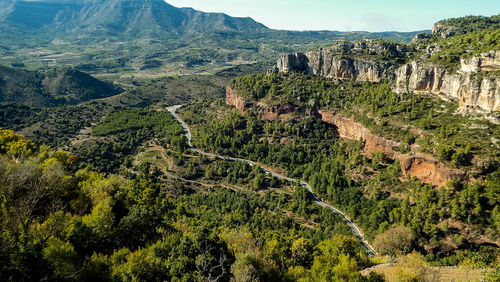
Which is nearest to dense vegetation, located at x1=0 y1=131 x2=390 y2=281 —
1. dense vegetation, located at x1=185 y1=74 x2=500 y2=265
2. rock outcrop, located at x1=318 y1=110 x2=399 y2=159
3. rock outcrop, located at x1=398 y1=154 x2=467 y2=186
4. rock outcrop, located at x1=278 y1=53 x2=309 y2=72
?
dense vegetation, located at x1=185 y1=74 x2=500 y2=265

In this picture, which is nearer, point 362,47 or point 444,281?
point 444,281

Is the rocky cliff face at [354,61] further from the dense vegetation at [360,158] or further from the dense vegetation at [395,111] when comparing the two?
the dense vegetation at [360,158]

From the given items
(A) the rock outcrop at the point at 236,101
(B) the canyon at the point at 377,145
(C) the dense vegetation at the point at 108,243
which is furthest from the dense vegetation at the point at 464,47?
(A) the rock outcrop at the point at 236,101

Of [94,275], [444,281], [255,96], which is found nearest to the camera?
[94,275]

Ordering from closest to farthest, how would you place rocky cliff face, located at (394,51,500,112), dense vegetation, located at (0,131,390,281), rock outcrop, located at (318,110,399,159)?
dense vegetation, located at (0,131,390,281)
rocky cliff face, located at (394,51,500,112)
rock outcrop, located at (318,110,399,159)

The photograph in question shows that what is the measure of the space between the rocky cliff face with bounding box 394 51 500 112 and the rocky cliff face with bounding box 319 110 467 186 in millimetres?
21121

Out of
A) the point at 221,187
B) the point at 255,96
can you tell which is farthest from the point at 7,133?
the point at 255,96

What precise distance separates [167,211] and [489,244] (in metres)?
70.7

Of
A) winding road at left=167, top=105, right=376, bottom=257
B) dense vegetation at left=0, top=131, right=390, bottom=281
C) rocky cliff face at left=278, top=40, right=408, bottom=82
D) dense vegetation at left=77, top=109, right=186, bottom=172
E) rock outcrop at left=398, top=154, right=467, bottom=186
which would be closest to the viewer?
dense vegetation at left=0, top=131, right=390, bottom=281

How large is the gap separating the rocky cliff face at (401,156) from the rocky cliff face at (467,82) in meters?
21.1

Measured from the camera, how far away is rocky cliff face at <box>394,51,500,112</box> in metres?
69.8

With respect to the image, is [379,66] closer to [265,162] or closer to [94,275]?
[265,162]

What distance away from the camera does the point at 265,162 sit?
111 meters

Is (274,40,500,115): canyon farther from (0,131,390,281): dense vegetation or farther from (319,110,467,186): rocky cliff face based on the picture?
(0,131,390,281): dense vegetation
